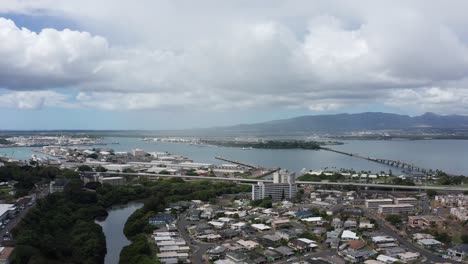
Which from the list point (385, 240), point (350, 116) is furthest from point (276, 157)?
point (350, 116)

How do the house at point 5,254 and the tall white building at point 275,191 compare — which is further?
the tall white building at point 275,191

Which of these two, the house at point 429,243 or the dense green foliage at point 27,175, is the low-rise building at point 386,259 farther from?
the dense green foliage at point 27,175

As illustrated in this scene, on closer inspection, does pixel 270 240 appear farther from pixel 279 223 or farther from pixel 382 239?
pixel 382 239

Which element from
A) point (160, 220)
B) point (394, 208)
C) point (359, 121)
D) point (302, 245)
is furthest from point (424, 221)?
point (359, 121)

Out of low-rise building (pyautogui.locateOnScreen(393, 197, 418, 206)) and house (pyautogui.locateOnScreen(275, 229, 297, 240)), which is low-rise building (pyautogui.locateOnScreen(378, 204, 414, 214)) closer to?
low-rise building (pyautogui.locateOnScreen(393, 197, 418, 206))

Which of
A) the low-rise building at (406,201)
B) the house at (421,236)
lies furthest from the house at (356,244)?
the low-rise building at (406,201)

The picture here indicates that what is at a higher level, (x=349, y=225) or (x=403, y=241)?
(x=349, y=225)

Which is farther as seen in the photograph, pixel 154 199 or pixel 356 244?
pixel 154 199
